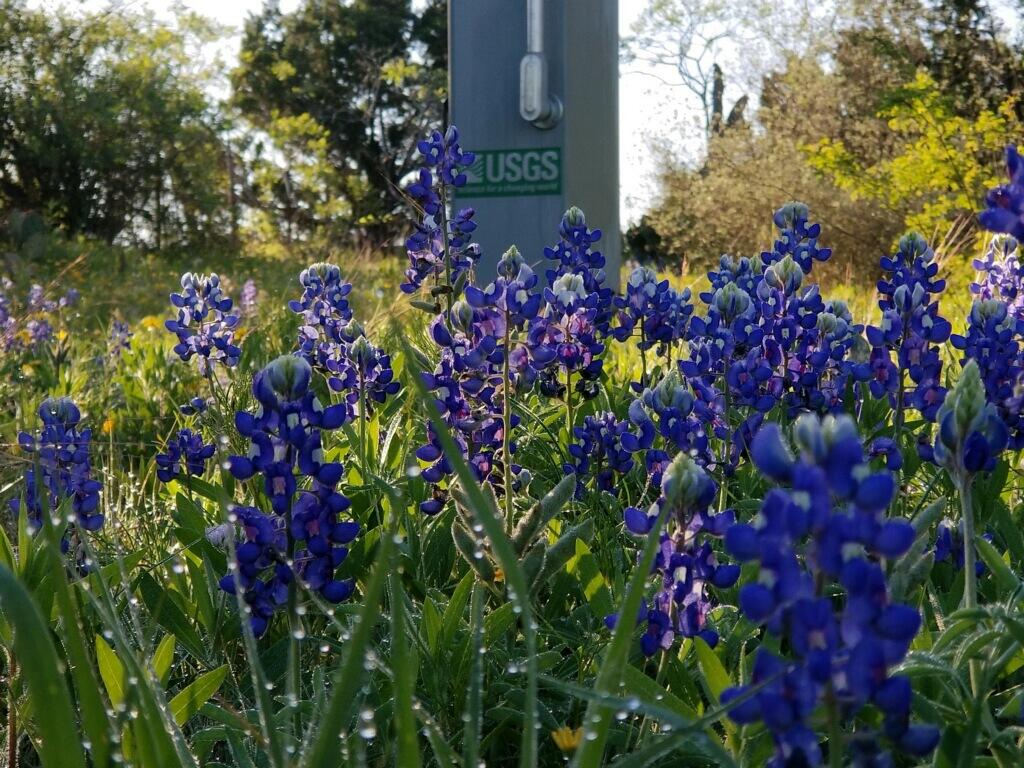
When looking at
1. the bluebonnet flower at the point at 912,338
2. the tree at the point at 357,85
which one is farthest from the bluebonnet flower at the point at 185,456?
the tree at the point at 357,85

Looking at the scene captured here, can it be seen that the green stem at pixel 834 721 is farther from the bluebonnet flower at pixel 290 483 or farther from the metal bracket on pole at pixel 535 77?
the metal bracket on pole at pixel 535 77

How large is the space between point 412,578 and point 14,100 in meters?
20.4

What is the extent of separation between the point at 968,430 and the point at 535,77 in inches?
243

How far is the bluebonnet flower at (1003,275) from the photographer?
3.18 m

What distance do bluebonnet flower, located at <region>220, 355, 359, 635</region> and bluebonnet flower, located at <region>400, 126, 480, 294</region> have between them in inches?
64.3

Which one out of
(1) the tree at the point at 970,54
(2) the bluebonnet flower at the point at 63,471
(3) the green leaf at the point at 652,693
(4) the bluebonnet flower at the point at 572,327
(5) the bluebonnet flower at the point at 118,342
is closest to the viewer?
(3) the green leaf at the point at 652,693

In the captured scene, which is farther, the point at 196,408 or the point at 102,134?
the point at 102,134

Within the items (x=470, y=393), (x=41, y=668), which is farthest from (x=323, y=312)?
(x=41, y=668)

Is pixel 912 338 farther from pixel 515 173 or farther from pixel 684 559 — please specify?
pixel 515 173

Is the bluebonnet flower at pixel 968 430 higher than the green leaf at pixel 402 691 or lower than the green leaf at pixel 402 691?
higher

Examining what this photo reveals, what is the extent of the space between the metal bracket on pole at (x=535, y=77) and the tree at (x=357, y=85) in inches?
897

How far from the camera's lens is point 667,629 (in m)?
1.55

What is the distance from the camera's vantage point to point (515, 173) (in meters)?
7.59

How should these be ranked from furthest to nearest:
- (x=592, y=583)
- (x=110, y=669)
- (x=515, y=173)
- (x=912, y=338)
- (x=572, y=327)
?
(x=515, y=173), (x=572, y=327), (x=912, y=338), (x=592, y=583), (x=110, y=669)
